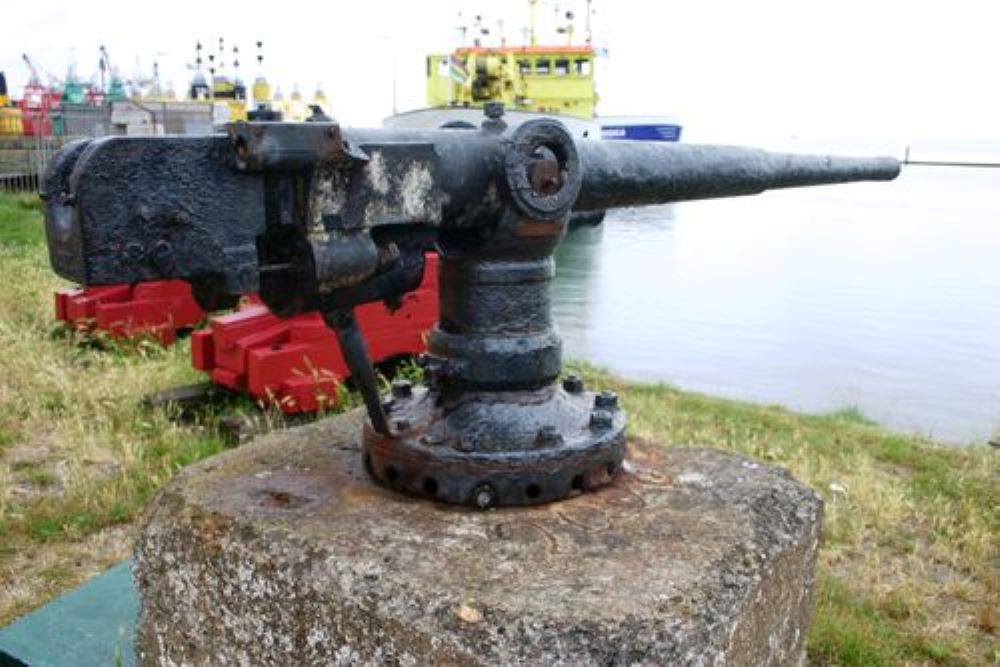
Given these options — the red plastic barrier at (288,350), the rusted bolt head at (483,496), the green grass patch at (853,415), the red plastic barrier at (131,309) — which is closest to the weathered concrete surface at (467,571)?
the rusted bolt head at (483,496)

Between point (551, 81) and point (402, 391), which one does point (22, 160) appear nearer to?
point (551, 81)

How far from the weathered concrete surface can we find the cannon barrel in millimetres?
532

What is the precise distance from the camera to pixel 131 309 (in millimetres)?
6109

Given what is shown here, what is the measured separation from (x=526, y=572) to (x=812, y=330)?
10.6m

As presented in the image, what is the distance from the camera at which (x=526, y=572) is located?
1.60 m

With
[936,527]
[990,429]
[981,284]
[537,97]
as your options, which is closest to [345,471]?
[936,527]

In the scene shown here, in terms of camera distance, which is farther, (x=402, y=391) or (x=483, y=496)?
(x=402, y=391)

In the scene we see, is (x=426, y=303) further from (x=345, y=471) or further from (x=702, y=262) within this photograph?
(x=702, y=262)

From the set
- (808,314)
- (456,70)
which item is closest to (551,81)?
(456,70)

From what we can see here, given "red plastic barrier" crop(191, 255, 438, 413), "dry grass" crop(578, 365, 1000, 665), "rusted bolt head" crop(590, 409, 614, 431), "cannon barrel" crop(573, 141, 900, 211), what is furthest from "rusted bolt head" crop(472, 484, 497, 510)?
"red plastic barrier" crop(191, 255, 438, 413)

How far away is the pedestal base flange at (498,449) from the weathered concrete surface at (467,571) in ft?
0.12

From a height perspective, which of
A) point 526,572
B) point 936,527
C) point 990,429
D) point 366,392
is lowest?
point 990,429

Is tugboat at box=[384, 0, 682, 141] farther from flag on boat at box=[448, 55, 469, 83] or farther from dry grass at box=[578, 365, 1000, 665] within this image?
dry grass at box=[578, 365, 1000, 665]

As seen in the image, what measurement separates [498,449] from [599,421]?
0.68ft
